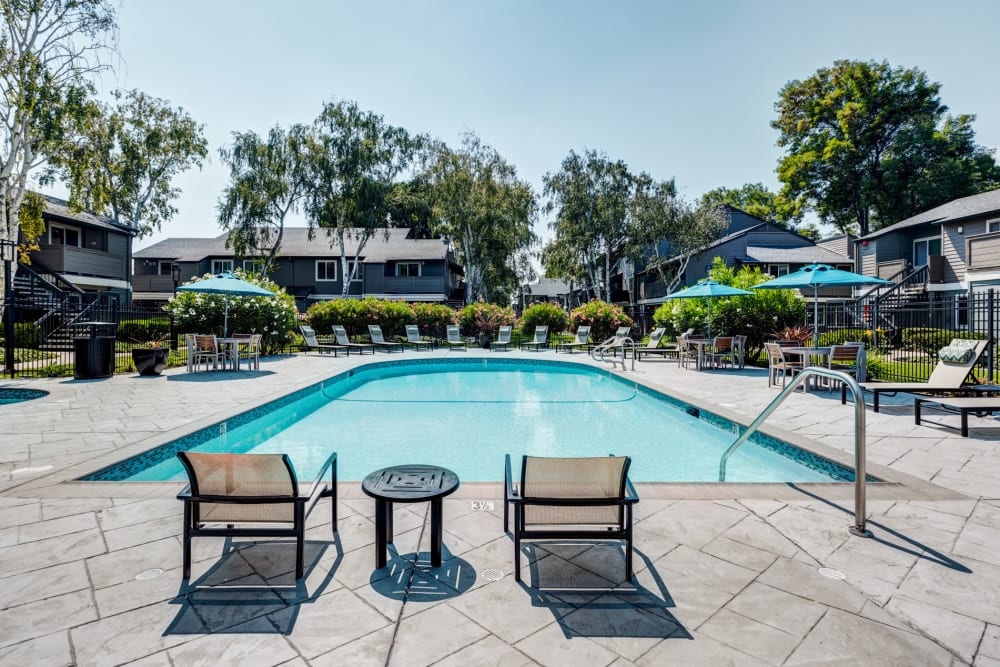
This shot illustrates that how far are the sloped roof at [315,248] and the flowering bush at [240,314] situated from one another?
46.7 feet

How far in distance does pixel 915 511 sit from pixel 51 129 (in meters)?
20.0

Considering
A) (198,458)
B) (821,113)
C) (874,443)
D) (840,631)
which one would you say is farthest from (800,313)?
(821,113)

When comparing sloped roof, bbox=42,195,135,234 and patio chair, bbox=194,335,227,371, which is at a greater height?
sloped roof, bbox=42,195,135,234

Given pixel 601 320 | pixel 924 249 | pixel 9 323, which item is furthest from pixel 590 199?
pixel 9 323

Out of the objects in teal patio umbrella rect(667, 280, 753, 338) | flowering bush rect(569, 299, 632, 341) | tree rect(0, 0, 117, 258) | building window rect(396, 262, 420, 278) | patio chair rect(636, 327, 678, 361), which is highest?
tree rect(0, 0, 117, 258)

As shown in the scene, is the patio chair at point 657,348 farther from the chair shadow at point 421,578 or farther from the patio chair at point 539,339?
the chair shadow at point 421,578

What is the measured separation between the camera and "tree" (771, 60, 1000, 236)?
98.5 feet

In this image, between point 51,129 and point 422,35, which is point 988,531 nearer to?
point 422,35

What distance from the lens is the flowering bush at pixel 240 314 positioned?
13.8 meters

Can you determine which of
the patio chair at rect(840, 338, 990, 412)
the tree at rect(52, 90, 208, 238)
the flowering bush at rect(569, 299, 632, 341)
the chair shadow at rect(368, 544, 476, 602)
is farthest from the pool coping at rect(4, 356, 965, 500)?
the tree at rect(52, 90, 208, 238)

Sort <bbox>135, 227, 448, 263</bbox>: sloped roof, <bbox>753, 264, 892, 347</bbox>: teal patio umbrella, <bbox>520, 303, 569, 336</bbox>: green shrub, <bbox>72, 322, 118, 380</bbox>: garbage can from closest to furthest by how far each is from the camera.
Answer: <bbox>753, 264, 892, 347</bbox>: teal patio umbrella → <bbox>72, 322, 118, 380</bbox>: garbage can → <bbox>520, 303, 569, 336</bbox>: green shrub → <bbox>135, 227, 448, 263</bbox>: sloped roof

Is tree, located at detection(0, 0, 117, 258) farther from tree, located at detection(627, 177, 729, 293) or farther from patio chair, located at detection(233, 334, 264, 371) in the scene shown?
tree, located at detection(627, 177, 729, 293)

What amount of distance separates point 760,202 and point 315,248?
42.5 m

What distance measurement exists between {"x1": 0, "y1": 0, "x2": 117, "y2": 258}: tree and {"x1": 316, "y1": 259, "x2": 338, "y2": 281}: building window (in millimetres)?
15759
